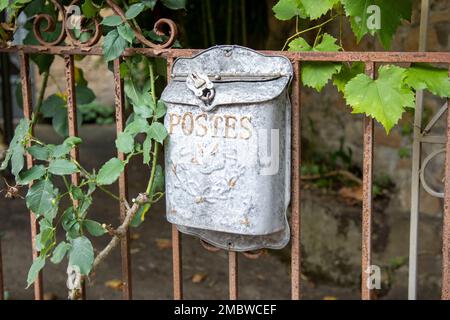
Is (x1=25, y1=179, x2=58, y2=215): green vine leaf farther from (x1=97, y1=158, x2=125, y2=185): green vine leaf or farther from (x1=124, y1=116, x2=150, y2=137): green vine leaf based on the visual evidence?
(x1=124, y1=116, x2=150, y2=137): green vine leaf

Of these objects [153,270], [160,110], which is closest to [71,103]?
[160,110]

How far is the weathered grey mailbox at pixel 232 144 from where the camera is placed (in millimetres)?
1519

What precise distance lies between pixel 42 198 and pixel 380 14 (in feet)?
3.01

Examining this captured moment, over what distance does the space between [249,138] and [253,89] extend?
109 mm

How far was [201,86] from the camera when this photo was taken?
61.4 inches

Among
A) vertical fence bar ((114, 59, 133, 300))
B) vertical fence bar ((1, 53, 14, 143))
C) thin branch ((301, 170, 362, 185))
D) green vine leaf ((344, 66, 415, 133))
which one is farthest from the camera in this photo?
vertical fence bar ((1, 53, 14, 143))

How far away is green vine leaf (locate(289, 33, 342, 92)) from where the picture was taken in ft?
5.04

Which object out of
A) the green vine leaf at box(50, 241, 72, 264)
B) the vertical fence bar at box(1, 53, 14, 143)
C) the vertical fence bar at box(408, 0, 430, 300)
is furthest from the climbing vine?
the vertical fence bar at box(1, 53, 14, 143)

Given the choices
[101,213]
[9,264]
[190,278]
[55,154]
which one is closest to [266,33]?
[101,213]

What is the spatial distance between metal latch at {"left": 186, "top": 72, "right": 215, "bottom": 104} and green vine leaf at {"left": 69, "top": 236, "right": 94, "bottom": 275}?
0.46 meters

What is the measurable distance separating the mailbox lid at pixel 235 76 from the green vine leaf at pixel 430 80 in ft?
0.87

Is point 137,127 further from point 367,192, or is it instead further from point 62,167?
point 367,192

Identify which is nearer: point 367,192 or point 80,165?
point 367,192

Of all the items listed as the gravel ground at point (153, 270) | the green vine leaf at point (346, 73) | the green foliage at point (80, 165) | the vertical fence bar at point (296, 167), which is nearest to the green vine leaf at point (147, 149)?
the green foliage at point (80, 165)
